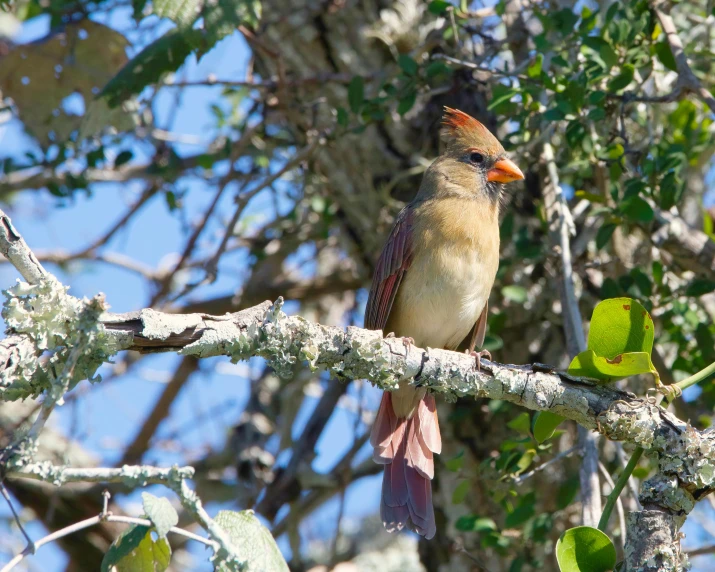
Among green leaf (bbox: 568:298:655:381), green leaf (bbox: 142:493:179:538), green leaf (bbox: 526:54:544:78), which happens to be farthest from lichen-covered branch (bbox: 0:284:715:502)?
green leaf (bbox: 526:54:544:78)

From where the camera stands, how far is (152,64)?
335cm

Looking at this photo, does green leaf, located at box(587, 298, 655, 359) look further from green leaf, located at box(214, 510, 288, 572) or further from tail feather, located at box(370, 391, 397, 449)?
tail feather, located at box(370, 391, 397, 449)

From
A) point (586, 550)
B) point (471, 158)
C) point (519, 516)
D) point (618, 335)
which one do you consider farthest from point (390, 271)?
point (586, 550)

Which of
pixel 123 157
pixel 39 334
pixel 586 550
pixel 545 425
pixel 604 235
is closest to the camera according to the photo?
pixel 39 334

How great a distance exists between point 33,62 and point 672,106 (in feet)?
9.90

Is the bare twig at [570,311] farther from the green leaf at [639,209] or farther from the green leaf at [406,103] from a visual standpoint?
the green leaf at [406,103]

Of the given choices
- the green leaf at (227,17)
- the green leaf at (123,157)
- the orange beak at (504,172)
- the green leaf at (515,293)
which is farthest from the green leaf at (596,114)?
the green leaf at (123,157)

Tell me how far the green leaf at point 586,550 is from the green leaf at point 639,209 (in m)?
1.42

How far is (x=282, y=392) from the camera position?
5.12 m

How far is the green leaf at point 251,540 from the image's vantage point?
1947 millimetres

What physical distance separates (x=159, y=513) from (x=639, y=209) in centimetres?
209

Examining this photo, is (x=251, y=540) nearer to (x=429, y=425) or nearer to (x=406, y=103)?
(x=429, y=425)

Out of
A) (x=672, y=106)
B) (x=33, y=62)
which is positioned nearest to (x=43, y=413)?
(x=33, y=62)

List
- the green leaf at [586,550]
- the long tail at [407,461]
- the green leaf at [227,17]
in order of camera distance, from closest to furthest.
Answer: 1. the green leaf at [586,550]
2. the green leaf at [227,17]
3. the long tail at [407,461]
